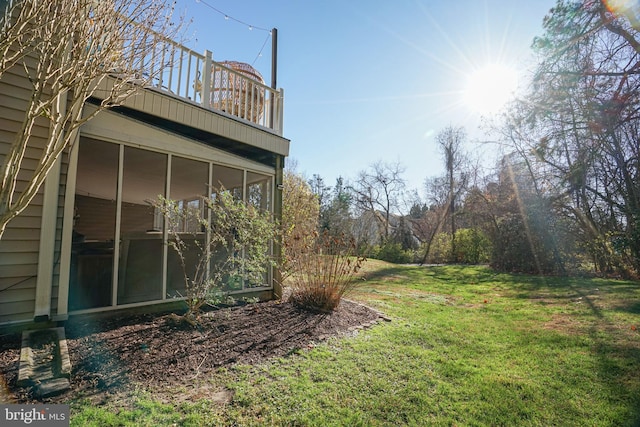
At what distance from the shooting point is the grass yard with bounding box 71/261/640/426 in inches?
86.8

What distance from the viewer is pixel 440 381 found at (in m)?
2.86

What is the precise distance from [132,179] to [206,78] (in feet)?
8.46

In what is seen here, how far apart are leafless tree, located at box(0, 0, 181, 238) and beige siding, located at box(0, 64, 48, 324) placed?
0.21 ft

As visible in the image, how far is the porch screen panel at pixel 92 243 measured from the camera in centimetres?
403

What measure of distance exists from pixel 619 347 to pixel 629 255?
809 centimetres

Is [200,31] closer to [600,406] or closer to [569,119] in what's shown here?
[600,406]

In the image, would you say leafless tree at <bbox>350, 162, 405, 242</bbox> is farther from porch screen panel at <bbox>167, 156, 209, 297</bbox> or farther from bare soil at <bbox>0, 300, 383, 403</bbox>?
bare soil at <bbox>0, 300, 383, 403</bbox>

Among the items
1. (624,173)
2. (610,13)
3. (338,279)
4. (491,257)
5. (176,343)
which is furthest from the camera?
(491,257)

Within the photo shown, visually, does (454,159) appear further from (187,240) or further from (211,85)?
(187,240)

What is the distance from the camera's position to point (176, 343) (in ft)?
10.4

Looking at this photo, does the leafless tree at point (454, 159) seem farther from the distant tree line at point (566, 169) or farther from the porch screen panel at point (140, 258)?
the porch screen panel at point (140, 258)

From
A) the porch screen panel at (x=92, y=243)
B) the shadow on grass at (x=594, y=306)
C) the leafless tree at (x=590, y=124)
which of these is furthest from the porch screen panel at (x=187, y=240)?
the leafless tree at (x=590, y=124)

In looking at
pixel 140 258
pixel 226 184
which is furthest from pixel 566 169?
pixel 140 258

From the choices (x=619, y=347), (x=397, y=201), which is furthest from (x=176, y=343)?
(x=397, y=201)
